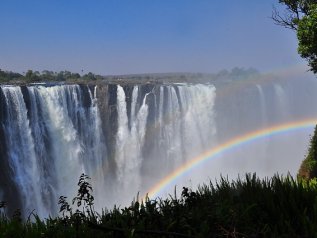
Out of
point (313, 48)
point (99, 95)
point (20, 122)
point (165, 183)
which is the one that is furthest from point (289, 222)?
point (165, 183)

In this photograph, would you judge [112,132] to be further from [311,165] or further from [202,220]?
[202,220]

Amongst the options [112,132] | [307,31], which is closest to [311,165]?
[307,31]

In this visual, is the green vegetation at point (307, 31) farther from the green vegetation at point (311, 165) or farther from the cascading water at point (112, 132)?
the cascading water at point (112, 132)

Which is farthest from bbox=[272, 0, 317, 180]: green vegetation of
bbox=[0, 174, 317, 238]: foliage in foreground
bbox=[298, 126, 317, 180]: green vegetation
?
bbox=[0, 174, 317, 238]: foliage in foreground

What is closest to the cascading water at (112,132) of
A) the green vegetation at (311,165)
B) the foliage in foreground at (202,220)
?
the green vegetation at (311,165)

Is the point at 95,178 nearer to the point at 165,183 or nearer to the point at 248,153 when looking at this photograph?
the point at 165,183

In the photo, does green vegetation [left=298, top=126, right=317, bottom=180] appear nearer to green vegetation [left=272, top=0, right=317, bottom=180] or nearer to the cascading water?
green vegetation [left=272, top=0, right=317, bottom=180]
